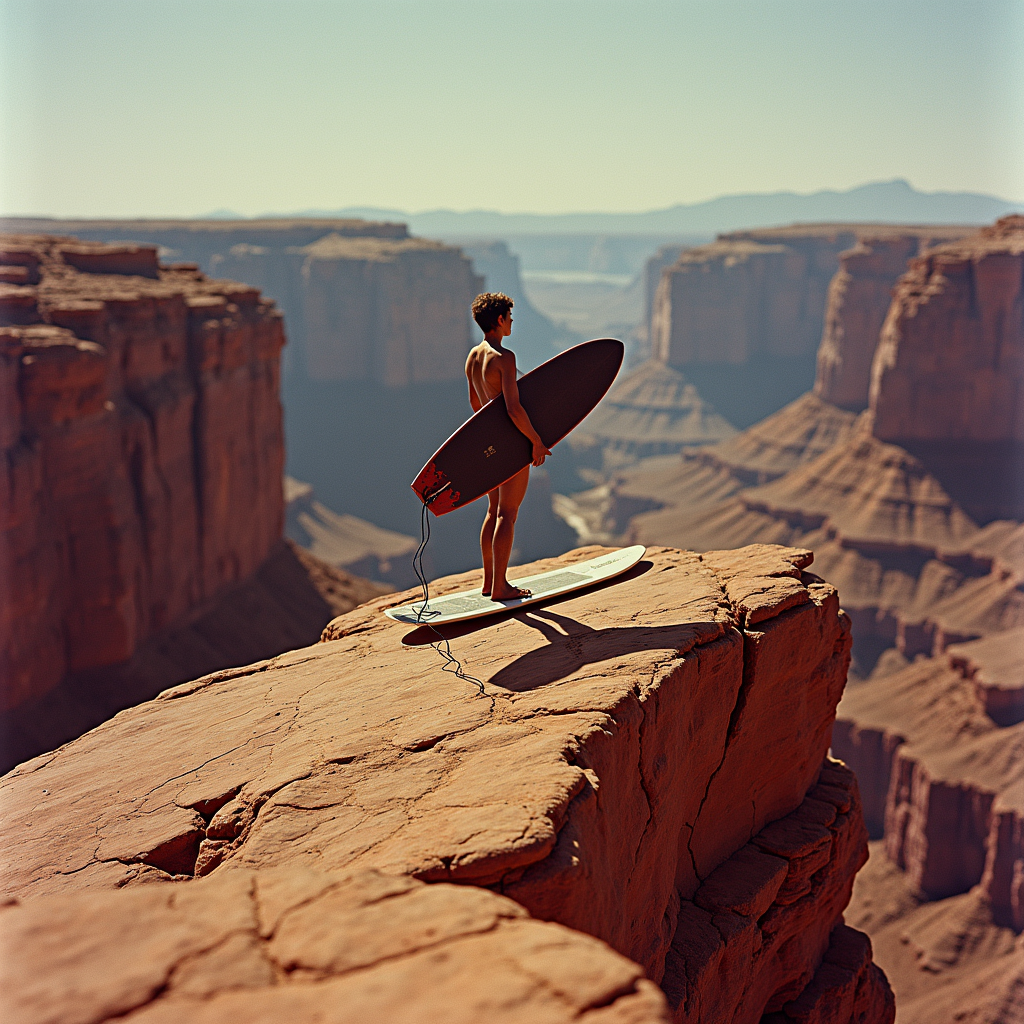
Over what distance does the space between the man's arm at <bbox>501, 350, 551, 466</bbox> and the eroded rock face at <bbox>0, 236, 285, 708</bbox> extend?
11.8m

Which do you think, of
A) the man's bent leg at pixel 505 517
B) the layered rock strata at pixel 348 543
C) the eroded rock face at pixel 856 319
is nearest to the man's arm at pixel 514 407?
the man's bent leg at pixel 505 517

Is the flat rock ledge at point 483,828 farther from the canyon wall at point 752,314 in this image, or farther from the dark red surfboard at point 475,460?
the canyon wall at point 752,314

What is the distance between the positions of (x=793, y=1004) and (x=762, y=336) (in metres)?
101

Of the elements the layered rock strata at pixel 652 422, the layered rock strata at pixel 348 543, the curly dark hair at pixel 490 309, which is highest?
the curly dark hair at pixel 490 309

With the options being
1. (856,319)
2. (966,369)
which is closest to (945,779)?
(966,369)

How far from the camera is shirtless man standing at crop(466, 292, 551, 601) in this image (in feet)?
26.8

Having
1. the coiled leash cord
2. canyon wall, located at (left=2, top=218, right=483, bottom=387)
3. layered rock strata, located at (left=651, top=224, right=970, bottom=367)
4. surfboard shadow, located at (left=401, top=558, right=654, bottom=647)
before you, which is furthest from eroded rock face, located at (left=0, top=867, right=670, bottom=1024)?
layered rock strata, located at (left=651, top=224, right=970, bottom=367)

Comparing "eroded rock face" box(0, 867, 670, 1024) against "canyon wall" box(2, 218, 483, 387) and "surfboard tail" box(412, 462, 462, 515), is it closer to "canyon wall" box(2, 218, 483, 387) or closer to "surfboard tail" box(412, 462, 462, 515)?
"surfboard tail" box(412, 462, 462, 515)

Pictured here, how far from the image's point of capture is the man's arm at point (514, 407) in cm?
822

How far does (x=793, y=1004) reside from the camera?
870 cm

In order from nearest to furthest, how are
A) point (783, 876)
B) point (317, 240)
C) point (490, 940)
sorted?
point (490, 940) < point (783, 876) < point (317, 240)

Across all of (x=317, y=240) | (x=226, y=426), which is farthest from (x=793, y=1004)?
(x=317, y=240)

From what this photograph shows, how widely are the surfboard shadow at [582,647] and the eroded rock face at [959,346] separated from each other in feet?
151

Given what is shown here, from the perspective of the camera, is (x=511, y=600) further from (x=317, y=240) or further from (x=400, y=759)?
(x=317, y=240)
